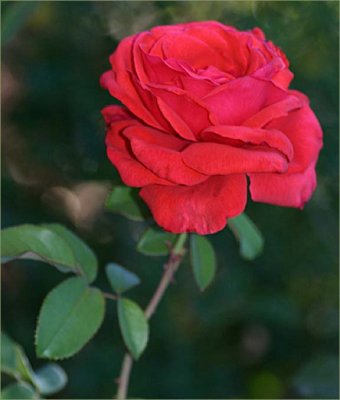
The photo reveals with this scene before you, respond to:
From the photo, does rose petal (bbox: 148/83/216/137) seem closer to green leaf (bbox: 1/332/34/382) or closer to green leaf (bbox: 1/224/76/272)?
green leaf (bbox: 1/224/76/272)

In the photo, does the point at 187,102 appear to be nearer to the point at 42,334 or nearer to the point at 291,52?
the point at 42,334

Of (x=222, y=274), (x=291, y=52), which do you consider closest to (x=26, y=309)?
(x=222, y=274)

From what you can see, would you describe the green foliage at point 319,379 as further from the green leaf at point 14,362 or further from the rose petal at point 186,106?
the rose petal at point 186,106

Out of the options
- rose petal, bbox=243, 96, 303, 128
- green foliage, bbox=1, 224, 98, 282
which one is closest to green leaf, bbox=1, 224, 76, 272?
green foliage, bbox=1, 224, 98, 282


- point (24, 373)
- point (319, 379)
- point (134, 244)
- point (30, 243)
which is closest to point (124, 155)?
point (30, 243)

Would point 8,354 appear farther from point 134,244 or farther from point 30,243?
point 134,244

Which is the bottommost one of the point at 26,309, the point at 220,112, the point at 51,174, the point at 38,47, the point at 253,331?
the point at 253,331

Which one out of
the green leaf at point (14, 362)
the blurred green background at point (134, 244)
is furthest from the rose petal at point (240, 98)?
the blurred green background at point (134, 244)

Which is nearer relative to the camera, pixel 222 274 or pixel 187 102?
pixel 187 102
